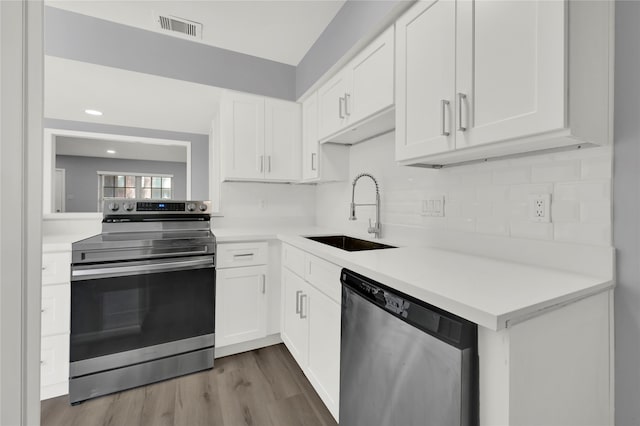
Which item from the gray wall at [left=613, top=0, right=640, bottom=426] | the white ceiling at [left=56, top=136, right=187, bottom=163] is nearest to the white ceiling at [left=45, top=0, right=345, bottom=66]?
the white ceiling at [left=56, top=136, right=187, bottom=163]

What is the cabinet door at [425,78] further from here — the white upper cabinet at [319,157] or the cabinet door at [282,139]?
the cabinet door at [282,139]

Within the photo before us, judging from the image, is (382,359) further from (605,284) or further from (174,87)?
(174,87)

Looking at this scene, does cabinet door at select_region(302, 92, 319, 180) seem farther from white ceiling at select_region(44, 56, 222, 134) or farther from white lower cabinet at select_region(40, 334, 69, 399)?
white lower cabinet at select_region(40, 334, 69, 399)

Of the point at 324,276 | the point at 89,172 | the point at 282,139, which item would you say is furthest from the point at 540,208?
the point at 89,172

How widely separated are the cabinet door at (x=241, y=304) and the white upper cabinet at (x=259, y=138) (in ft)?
2.79

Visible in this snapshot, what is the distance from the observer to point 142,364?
6.11 ft

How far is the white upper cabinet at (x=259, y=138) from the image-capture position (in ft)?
8.11

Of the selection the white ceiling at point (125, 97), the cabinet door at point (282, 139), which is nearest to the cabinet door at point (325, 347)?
the cabinet door at point (282, 139)

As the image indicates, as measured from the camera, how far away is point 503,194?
1275mm

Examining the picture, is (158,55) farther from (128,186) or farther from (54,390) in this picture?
(54,390)

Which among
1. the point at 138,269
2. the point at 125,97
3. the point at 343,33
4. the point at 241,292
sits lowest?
the point at 241,292

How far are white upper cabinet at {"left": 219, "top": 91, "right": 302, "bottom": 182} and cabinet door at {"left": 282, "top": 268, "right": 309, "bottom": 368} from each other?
0.93 meters

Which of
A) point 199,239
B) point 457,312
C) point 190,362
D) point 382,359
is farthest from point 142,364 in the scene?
point 457,312

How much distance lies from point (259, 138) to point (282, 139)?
8.2 inches
